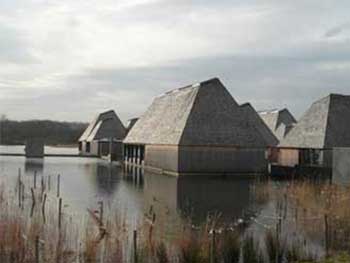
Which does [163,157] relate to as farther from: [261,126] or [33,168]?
[261,126]

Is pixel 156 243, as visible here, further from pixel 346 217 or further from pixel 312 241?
pixel 346 217

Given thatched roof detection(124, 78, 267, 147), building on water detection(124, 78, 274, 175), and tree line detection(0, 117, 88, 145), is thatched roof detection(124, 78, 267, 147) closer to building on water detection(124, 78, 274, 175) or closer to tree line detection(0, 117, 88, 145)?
building on water detection(124, 78, 274, 175)

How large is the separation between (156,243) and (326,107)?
1307 inches

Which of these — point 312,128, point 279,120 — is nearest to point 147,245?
point 312,128

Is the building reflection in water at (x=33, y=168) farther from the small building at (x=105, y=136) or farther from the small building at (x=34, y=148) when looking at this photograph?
the small building at (x=105, y=136)

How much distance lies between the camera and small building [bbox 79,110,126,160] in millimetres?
68463

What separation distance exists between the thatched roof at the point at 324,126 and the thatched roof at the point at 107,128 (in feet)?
112

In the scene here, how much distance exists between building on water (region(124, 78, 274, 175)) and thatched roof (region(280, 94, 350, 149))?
3.67 metres

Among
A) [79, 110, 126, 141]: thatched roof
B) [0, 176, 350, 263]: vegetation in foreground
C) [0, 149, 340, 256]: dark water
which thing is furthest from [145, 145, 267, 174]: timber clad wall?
[79, 110, 126, 141]: thatched roof

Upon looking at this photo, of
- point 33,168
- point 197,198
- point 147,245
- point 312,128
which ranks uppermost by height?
point 312,128

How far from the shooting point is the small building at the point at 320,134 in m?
40.2

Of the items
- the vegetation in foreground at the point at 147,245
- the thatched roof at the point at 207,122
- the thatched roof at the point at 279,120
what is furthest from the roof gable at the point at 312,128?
the vegetation in foreground at the point at 147,245

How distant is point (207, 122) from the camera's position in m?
41.3

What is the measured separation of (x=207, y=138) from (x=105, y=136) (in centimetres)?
3708
